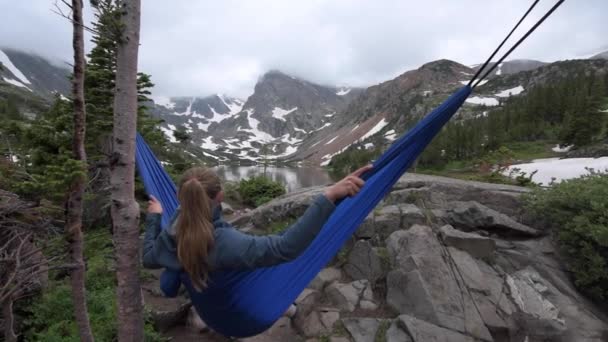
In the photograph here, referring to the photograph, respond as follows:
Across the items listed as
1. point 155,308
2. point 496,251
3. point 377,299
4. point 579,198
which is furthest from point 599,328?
point 155,308

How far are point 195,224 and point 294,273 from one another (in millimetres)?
951

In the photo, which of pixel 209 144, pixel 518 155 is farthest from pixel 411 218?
pixel 209 144

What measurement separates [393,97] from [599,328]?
427 ft

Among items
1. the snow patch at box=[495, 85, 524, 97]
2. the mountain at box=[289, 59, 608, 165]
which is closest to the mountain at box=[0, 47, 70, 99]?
the mountain at box=[289, 59, 608, 165]

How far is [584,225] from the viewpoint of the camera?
10.3 feet

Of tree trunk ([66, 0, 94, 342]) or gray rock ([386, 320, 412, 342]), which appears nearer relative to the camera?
tree trunk ([66, 0, 94, 342])

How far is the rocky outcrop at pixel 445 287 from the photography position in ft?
9.09

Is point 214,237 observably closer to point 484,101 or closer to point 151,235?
point 151,235

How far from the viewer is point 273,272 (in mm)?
1900

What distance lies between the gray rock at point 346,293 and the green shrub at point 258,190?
20.8 feet

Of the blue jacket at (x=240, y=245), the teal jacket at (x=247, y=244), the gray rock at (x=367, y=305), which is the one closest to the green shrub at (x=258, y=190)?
the gray rock at (x=367, y=305)

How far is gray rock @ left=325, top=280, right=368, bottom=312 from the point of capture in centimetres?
328

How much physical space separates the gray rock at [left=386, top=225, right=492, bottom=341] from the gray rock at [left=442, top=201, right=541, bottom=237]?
31.5 inches

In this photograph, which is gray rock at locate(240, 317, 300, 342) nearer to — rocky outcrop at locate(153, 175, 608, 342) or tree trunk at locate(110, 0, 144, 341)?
rocky outcrop at locate(153, 175, 608, 342)
